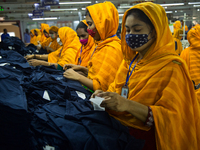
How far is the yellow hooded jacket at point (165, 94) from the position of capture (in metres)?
1.04

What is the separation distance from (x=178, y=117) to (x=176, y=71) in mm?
273

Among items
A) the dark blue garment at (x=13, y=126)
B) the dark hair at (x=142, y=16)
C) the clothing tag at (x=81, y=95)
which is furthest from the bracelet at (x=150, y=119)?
the clothing tag at (x=81, y=95)

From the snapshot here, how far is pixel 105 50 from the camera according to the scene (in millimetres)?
1918

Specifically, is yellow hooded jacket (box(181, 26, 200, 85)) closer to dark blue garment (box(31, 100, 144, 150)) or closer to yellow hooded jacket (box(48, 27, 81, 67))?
yellow hooded jacket (box(48, 27, 81, 67))

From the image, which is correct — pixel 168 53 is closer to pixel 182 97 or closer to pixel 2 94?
pixel 182 97

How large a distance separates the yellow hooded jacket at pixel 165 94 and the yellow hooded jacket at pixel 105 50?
0.65 m

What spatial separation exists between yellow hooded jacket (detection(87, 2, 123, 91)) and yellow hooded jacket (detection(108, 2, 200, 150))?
0.65 m

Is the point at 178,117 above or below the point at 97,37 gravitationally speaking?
below

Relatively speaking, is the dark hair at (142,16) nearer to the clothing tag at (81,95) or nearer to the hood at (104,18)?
the hood at (104,18)

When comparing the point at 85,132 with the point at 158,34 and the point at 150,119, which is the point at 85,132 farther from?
the point at 158,34

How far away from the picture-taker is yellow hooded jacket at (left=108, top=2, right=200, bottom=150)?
1.04 m

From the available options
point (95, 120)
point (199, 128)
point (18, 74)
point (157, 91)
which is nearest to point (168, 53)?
point (157, 91)

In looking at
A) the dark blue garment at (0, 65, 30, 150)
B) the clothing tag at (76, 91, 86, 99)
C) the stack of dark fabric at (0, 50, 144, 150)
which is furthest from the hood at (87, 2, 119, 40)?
the dark blue garment at (0, 65, 30, 150)

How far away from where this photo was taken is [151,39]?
1.19 m
